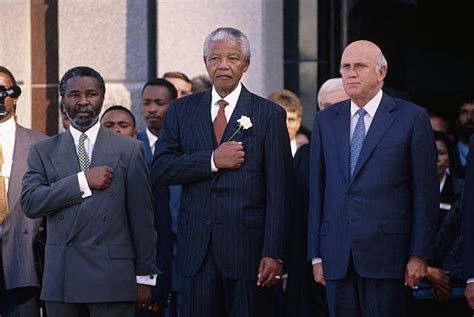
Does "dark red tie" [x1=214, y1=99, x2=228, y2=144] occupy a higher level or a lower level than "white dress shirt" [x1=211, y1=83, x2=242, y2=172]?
lower

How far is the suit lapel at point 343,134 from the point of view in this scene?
7605 mm

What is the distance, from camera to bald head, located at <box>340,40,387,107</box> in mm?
7648

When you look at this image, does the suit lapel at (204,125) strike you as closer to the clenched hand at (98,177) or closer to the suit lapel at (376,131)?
the clenched hand at (98,177)

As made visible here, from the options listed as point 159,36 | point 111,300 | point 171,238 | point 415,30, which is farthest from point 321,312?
point 415,30

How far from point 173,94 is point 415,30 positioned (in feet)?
14.6

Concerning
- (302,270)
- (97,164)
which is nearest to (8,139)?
(97,164)

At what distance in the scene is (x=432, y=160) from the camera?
7.52 meters

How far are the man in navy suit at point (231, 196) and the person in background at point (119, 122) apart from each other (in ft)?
4.76

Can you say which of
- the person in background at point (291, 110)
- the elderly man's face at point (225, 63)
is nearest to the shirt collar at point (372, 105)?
the elderly man's face at point (225, 63)

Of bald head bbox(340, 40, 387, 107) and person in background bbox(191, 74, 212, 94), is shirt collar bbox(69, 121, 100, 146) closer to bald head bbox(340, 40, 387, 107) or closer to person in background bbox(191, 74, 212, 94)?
bald head bbox(340, 40, 387, 107)

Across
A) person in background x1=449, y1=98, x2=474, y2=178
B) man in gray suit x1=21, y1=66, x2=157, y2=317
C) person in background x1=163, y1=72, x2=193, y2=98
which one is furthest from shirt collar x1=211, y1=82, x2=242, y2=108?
person in background x1=449, y1=98, x2=474, y2=178

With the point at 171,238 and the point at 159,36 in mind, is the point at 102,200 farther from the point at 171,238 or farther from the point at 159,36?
the point at 159,36

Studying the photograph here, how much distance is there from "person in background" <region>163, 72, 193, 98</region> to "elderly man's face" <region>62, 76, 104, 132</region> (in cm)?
250

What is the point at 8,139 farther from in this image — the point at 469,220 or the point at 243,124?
the point at 469,220
